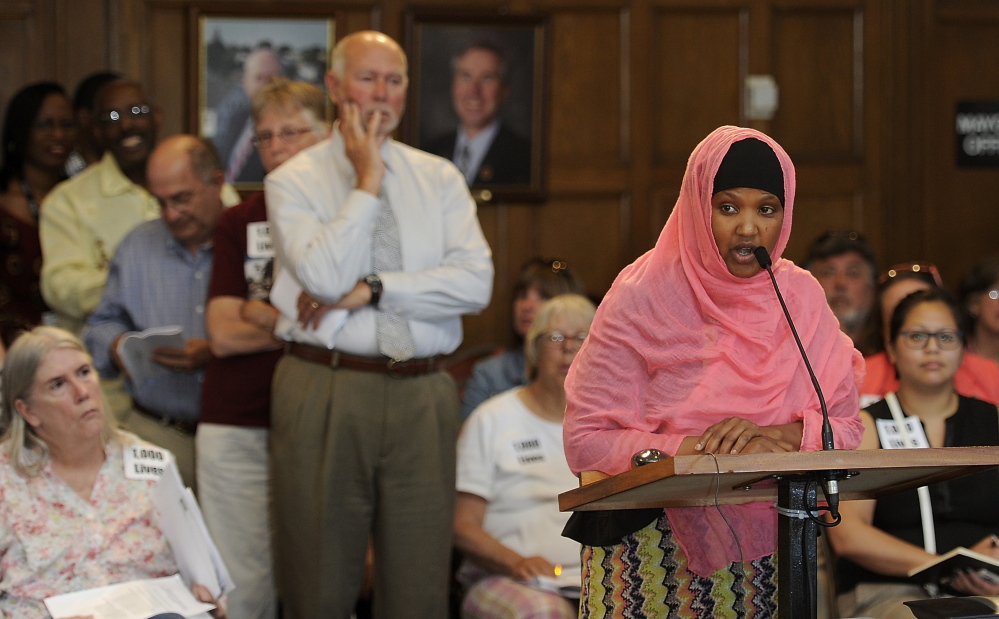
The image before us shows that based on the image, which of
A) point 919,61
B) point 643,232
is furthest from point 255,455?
point 919,61

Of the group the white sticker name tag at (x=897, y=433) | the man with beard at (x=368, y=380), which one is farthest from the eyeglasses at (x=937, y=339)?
the man with beard at (x=368, y=380)

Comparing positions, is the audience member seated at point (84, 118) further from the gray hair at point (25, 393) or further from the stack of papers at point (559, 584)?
the stack of papers at point (559, 584)

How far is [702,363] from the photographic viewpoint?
199 centimetres

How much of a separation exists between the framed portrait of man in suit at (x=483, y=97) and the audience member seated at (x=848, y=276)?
53.3 inches

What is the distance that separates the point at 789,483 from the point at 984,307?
2712 millimetres

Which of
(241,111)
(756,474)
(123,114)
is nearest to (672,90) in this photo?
(241,111)

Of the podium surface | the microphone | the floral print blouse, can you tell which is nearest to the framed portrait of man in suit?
the floral print blouse

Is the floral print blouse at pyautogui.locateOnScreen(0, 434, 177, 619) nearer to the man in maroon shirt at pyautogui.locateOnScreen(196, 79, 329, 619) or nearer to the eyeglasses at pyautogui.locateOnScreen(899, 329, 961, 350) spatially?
the man in maroon shirt at pyautogui.locateOnScreen(196, 79, 329, 619)

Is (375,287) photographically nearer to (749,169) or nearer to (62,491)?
(62,491)

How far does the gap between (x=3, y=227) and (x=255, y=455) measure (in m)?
1.56

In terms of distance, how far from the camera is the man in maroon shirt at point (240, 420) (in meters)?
3.32

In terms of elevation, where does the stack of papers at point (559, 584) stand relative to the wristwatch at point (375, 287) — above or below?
below

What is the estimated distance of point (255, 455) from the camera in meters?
3.35

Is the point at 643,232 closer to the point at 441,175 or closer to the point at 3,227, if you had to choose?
the point at 441,175
